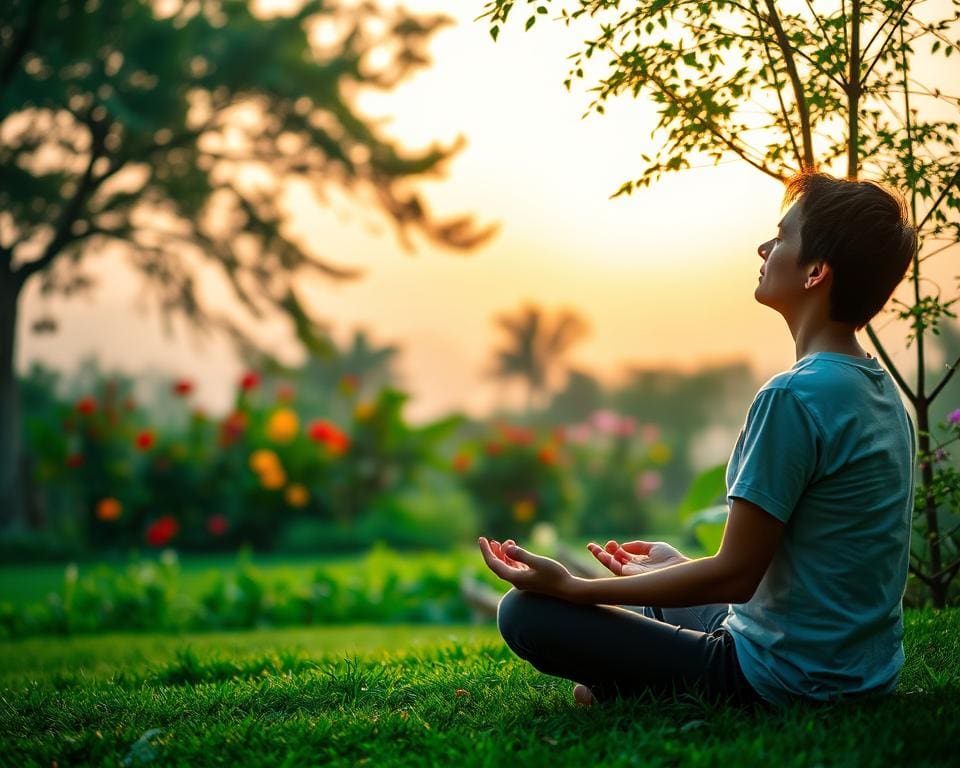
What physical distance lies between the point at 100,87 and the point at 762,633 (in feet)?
39.0

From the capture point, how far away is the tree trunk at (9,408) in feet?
43.1

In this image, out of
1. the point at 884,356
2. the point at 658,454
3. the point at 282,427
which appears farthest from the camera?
the point at 658,454

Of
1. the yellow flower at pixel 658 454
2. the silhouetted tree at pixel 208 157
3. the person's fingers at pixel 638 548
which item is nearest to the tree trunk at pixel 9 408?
the silhouetted tree at pixel 208 157

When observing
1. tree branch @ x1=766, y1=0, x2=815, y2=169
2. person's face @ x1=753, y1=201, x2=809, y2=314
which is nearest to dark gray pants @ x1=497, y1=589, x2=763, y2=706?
person's face @ x1=753, y1=201, x2=809, y2=314

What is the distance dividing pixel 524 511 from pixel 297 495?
9.71 ft

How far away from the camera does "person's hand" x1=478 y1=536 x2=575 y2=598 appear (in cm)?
216

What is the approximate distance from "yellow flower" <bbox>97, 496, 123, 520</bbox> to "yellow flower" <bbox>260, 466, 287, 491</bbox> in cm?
155

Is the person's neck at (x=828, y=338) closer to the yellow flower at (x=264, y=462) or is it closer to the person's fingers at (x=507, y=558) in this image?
the person's fingers at (x=507, y=558)

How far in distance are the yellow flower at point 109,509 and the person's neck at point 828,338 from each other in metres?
9.93

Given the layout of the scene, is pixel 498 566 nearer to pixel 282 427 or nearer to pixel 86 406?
pixel 282 427

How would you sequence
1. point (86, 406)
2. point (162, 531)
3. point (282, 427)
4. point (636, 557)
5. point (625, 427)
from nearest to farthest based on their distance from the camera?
point (636, 557) → point (162, 531) → point (86, 406) → point (282, 427) → point (625, 427)

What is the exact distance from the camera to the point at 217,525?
35.4ft

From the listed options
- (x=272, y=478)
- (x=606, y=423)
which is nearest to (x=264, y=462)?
(x=272, y=478)

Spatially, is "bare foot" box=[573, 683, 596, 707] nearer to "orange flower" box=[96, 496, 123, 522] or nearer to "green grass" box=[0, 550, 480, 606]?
"green grass" box=[0, 550, 480, 606]
